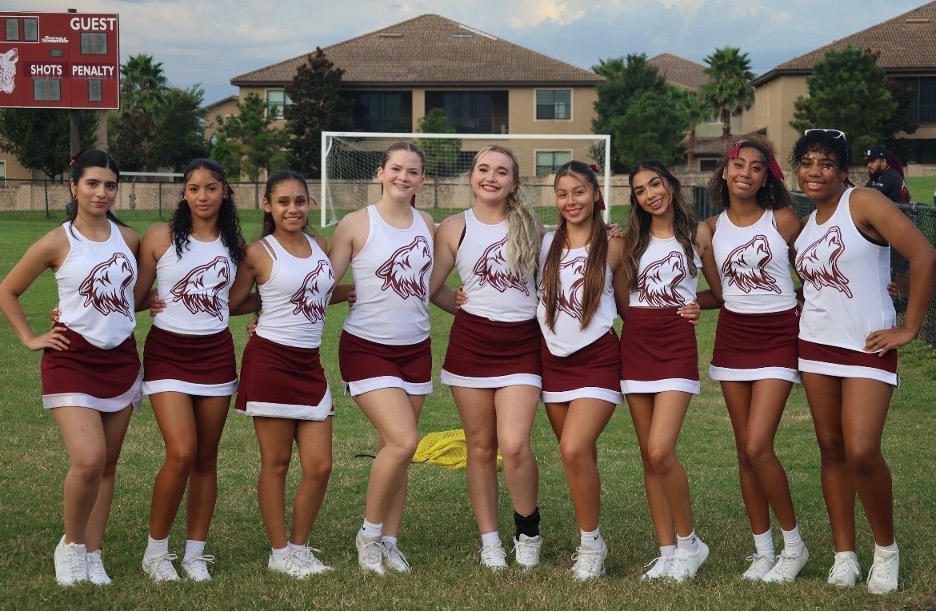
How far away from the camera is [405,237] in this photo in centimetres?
535

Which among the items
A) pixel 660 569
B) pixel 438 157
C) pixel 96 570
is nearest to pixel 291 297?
pixel 96 570

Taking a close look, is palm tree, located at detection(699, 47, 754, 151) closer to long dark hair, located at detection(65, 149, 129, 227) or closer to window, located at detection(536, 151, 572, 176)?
window, located at detection(536, 151, 572, 176)

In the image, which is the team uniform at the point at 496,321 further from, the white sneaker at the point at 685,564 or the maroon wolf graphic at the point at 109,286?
the maroon wolf graphic at the point at 109,286

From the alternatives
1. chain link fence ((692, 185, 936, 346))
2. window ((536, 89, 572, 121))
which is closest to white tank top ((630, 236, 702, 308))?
chain link fence ((692, 185, 936, 346))

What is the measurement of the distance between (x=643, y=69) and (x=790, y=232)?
59.8 m

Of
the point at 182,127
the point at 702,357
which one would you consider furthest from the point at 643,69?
the point at 702,357

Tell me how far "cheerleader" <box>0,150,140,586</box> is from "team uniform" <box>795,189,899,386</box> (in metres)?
2.90

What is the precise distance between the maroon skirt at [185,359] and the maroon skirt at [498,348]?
41.2 inches

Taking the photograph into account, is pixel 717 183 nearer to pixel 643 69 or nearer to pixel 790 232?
pixel 790 232

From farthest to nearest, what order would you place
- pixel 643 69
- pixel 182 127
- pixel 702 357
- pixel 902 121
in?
pixel 643 69, pixel 182 127, pixel 902 121, pixel 702 357

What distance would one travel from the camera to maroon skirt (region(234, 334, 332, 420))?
513 cm

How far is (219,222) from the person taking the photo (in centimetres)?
520

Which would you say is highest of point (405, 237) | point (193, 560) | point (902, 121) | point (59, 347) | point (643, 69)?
point (643, 69)

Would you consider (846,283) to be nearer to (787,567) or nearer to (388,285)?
(787,567)
